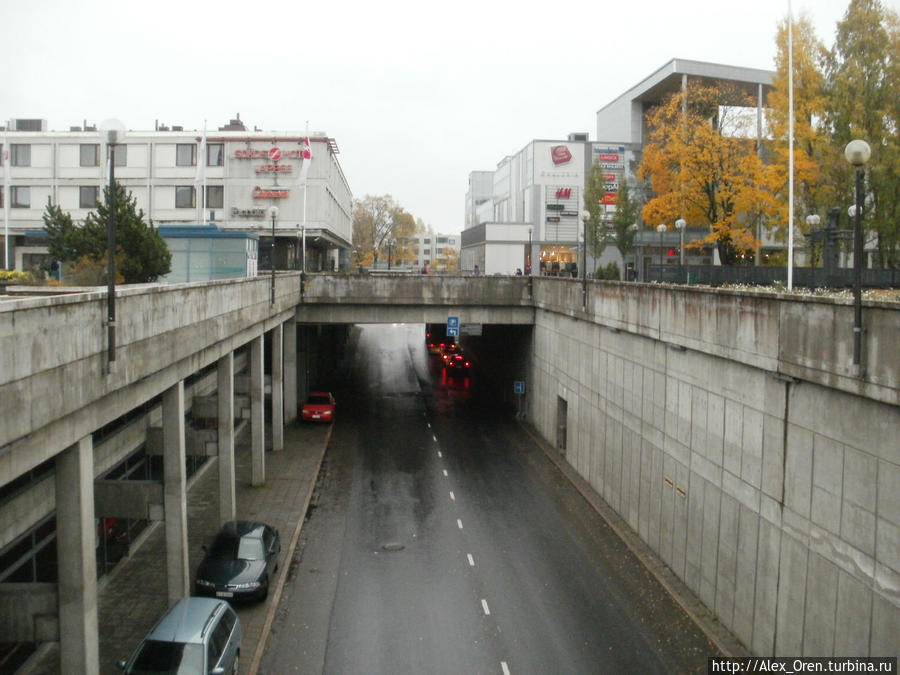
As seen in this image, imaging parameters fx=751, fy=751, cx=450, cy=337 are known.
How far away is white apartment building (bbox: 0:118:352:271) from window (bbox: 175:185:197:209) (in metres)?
0.07

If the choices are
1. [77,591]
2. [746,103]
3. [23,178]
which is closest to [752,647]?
[77,591]

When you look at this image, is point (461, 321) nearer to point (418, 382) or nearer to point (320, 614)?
point (418, 382)

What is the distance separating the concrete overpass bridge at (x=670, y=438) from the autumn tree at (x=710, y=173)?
46.5 feet

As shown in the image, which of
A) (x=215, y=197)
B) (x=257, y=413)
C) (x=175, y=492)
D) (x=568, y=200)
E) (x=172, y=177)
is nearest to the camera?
(x=175, y=492)

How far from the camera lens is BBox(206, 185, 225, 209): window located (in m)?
50.7

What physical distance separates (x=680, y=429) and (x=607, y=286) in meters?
7.44

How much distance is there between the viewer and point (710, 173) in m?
37.1

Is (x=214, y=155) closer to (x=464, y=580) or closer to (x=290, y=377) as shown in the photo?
(x=290, y=377)

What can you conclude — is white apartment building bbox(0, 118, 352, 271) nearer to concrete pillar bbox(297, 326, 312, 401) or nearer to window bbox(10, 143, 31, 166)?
window bbox(10, 143, 31, 166)

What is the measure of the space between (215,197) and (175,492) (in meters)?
39.4

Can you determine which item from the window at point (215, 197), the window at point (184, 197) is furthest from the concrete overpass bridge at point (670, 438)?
the window at point (184, 197)

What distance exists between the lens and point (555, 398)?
32.7 metres

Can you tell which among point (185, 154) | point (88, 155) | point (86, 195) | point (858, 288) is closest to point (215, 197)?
point (185, 154)

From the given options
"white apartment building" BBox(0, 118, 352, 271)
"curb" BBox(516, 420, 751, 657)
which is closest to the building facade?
"white apartment building" BBox(0, 118, 352, 271)
